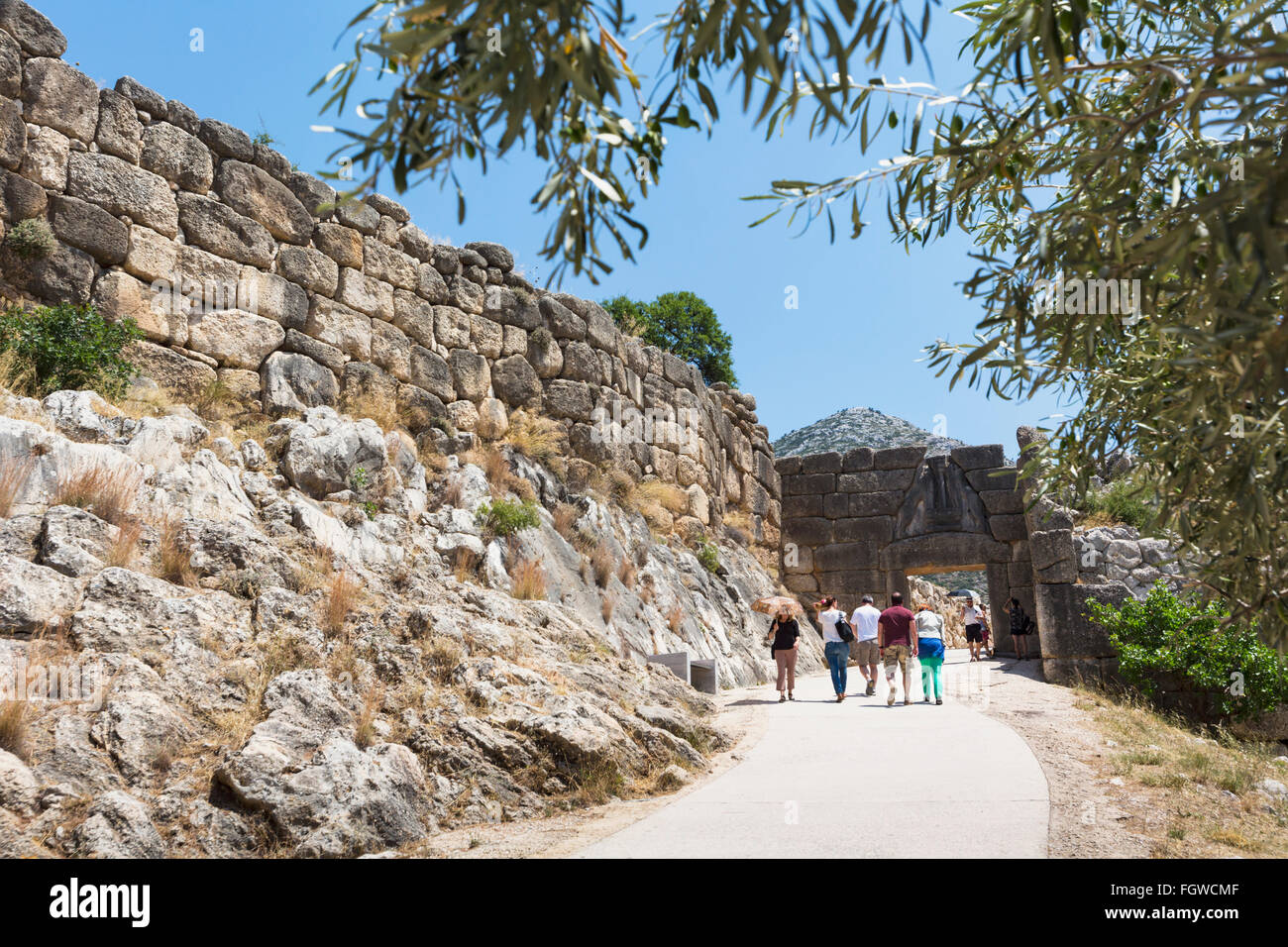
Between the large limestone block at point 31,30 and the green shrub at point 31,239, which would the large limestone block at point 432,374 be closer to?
the green shrub at point 31,239

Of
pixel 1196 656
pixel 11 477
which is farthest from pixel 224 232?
pixel 1196 656

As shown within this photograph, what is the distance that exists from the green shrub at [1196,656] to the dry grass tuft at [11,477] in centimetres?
993

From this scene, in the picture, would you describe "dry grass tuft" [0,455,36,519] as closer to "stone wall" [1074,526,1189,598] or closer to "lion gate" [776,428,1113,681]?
"stone wall" [1074,526,1189,598]

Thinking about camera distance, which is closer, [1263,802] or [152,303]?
[1263,802]

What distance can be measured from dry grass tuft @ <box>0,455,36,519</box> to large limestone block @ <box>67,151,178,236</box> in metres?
3.48

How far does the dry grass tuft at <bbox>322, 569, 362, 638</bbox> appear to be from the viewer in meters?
5.94

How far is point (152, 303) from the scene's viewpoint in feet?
27.0

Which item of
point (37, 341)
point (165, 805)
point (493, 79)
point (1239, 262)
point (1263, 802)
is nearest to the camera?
point (1239, 262)

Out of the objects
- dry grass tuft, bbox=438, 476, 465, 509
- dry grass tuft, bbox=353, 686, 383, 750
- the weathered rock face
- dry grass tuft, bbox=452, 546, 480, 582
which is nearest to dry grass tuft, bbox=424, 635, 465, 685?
the weathered rock face
